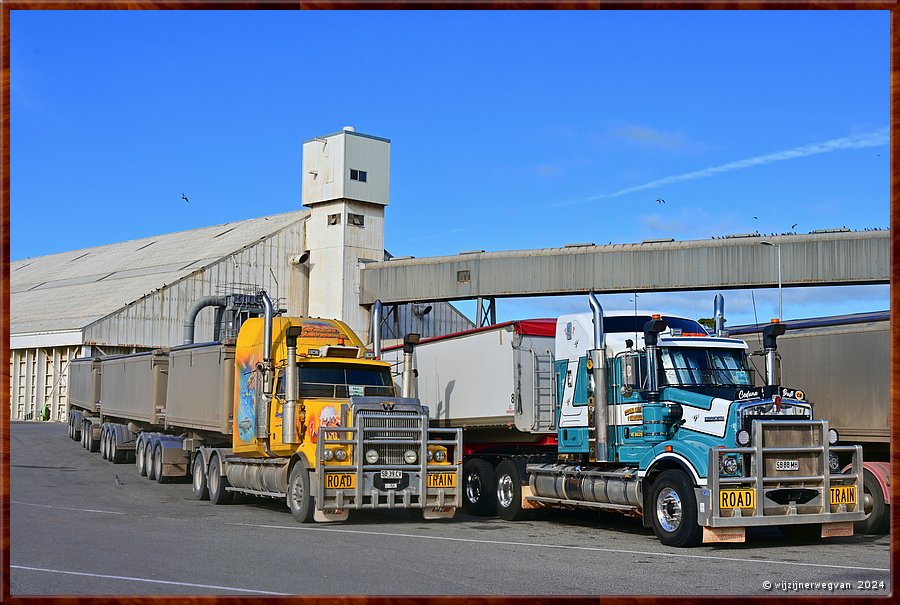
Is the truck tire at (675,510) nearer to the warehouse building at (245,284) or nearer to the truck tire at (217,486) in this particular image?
the truck tire at (217,486)

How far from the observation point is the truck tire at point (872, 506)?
1688 centimetres

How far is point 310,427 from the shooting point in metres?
19.3

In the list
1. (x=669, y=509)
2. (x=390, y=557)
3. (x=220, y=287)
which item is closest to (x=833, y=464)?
(x=669, y=509)

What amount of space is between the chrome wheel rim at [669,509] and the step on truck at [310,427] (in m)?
4.62

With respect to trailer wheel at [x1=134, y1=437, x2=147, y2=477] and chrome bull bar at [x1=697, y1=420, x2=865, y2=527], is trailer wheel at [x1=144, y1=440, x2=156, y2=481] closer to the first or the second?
trailer wheel at [x1=134, y1=437, x2=147, y2=477]

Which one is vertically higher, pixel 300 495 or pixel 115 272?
pixel 115 272

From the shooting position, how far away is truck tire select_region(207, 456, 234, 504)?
23.1 meters

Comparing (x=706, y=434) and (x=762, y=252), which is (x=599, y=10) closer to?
(x=706, y=434)

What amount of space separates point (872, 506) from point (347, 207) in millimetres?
39727

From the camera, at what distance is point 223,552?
14203 mm

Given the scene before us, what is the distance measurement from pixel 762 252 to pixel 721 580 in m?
31.8

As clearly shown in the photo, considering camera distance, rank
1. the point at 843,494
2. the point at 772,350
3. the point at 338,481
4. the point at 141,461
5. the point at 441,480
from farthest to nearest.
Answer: the point at 141,461
the point at 441,480
the point at 338,481
the point at 772,350
the point at 843,494

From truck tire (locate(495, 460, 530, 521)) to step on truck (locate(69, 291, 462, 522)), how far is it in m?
1.36

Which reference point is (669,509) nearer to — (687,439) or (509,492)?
(687,439)
